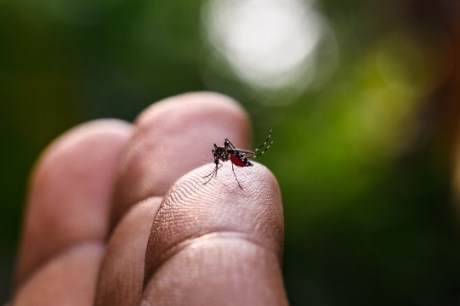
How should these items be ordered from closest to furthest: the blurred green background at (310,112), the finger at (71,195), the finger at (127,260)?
the finger at (127,260) < the finger at (71,195) < the blurred green background at (310,112)

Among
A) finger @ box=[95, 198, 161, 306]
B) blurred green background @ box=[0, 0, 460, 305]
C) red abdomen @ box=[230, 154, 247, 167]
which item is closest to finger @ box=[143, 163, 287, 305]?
red abdomen @ box=[230, 154, 247, 167]

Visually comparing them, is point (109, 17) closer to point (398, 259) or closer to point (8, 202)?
point (8, 202)

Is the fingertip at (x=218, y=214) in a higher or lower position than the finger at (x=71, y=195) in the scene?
lower

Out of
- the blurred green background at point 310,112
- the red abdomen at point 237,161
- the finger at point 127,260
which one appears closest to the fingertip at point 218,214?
the red abdomen at point 237,161

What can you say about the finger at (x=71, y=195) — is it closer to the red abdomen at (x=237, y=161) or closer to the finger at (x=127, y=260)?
the finger at (x=127, y=260)

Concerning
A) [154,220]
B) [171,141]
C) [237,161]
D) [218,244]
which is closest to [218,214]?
[218,244]

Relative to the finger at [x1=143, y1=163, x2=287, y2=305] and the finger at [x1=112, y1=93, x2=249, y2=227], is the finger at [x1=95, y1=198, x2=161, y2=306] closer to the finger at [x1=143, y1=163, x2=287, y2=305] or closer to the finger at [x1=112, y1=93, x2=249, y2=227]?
the finger at [x1=112, y1=93, x2=249, y2=227]
